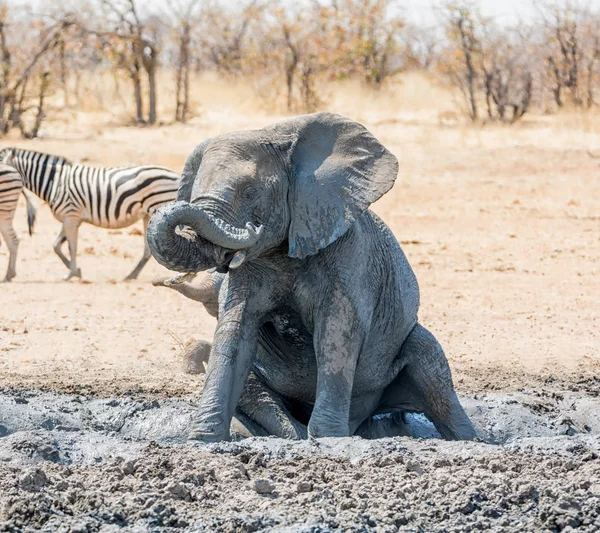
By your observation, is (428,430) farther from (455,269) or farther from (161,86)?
(161,86)

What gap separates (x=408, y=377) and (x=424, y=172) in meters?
10.8

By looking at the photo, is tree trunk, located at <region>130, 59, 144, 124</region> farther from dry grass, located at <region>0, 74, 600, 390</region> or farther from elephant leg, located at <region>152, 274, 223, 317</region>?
elephant leg, located at <region>152, 274, 223, 317</region>

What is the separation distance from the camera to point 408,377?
6016mm

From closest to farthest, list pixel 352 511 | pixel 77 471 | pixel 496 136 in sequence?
pixel 352 511 < pixel 77 471 < pixel 496 136

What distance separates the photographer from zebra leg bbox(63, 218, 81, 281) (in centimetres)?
1193

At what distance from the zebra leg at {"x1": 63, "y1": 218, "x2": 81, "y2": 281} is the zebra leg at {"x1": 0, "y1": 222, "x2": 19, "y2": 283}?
496 mm

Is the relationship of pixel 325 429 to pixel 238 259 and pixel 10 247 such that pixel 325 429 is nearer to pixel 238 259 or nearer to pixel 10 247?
pixel 238 259

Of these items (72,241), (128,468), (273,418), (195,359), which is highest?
(128,468)

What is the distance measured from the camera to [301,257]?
522 centimetres

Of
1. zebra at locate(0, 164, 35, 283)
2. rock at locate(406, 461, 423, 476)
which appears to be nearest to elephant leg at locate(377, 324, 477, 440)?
rock at locate(406, 461, 423, 476)

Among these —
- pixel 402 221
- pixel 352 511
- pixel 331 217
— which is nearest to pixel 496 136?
pixel 402 221

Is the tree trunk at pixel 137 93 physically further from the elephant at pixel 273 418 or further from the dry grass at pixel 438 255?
the elephant at pixel 273 418

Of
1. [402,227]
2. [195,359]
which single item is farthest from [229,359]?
[402,227]

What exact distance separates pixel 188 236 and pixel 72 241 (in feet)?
25.1
